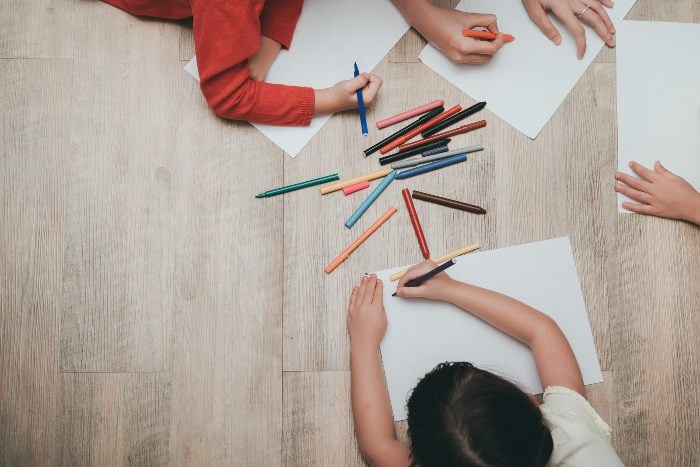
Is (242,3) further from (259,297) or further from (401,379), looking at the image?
(401,379)

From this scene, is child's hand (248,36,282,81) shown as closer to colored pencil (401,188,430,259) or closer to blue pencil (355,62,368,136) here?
blue pencil (355,62,368,136)

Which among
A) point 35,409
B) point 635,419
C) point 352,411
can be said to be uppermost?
point 635,419

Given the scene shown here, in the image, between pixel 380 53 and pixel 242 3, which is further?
pixel 380 53

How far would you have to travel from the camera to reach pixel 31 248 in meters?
0.86

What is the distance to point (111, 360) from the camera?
84 cm

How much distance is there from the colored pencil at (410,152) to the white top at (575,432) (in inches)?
15.7

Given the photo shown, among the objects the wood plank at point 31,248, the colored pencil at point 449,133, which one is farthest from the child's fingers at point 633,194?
the wood plank at point 31,248

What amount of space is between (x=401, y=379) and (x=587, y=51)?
23.6 inches

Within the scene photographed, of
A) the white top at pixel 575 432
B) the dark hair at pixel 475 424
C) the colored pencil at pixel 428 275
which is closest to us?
the dark hair at pixel 475 424

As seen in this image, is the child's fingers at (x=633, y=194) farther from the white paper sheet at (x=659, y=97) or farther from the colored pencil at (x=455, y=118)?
the colored pencil at (x=455, y=118)

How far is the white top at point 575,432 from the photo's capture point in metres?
0.69

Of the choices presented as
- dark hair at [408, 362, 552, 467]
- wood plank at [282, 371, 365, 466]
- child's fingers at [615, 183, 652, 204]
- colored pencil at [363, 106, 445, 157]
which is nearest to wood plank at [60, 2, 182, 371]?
wood plank at [282, 371, 365, 466]

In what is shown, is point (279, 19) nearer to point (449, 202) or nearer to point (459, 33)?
point (459, 33)

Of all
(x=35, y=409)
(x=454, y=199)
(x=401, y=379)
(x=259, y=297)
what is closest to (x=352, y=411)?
(x=401, y=379)
